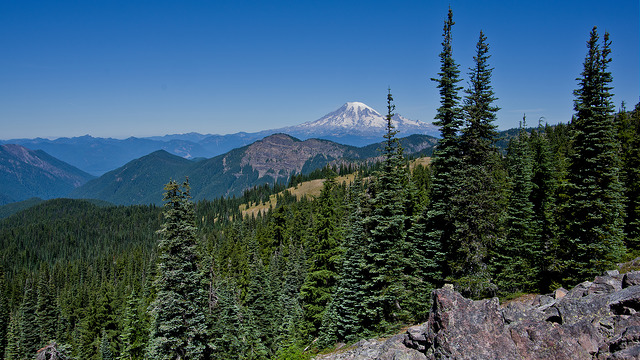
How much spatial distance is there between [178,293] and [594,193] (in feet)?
89.0

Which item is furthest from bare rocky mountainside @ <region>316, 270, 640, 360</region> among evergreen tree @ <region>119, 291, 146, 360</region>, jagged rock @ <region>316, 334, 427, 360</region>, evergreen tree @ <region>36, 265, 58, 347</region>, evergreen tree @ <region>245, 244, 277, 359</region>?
evergreen tree @ <region>36, 265, 58, 347</region>

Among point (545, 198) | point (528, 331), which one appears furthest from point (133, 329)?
point (545, 198)

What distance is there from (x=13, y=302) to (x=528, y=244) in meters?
138

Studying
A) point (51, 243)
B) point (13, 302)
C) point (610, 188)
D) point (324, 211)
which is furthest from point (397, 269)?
point (51, 243)

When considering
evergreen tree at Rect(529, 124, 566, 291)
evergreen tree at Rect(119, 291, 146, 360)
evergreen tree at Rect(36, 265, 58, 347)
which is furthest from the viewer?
evergreen tree at Rect(36, 265, 58, 347)

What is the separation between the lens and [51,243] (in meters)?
196

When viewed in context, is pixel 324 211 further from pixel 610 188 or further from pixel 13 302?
pixel 13 302

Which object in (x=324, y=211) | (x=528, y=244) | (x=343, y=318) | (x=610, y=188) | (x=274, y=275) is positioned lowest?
(x=274, y=275)

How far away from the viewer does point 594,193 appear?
2102cm

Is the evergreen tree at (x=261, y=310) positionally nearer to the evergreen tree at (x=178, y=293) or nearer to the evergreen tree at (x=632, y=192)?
the evergreen tree at (x=178, y=293)

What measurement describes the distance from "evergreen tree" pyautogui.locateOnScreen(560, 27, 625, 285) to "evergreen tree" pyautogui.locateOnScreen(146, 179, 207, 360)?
23.6 metres

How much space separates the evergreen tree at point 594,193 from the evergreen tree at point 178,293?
77.4 ft

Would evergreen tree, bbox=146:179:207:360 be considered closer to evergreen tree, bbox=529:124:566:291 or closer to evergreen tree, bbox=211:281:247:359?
evergreen tree, bbox=211:281:247:359

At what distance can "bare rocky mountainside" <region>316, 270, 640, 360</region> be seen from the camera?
357 inches
